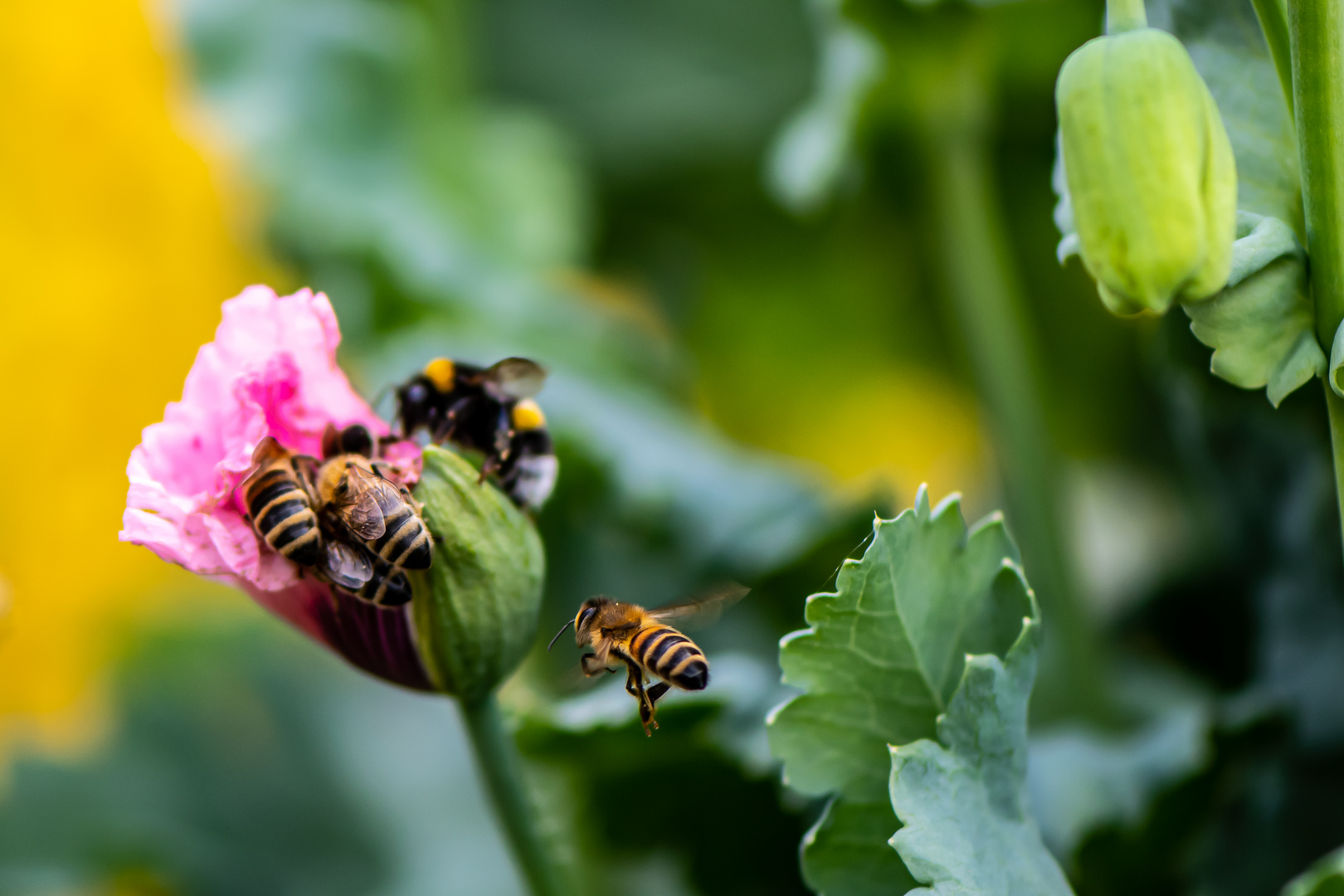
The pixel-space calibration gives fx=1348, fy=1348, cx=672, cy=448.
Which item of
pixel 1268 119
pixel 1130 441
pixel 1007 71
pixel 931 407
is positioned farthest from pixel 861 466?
pixel 1268 119

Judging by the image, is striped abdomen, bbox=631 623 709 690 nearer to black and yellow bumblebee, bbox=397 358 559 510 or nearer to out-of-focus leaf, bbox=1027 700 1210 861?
black and yellow bumblebee, bbox=397 358 559 510

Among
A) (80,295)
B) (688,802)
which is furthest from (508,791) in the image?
(80,295)

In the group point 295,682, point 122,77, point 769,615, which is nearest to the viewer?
point 769,615

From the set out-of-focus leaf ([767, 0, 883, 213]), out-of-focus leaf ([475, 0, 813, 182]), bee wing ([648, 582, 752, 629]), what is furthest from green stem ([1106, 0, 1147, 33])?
out-of-focus leaf ([475, 0, 813, 182])

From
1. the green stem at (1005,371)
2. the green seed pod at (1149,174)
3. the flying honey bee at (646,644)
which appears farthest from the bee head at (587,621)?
the green stem at (1005,371)

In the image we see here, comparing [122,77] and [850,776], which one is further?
[122,77]

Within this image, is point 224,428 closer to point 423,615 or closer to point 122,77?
point 423,615
